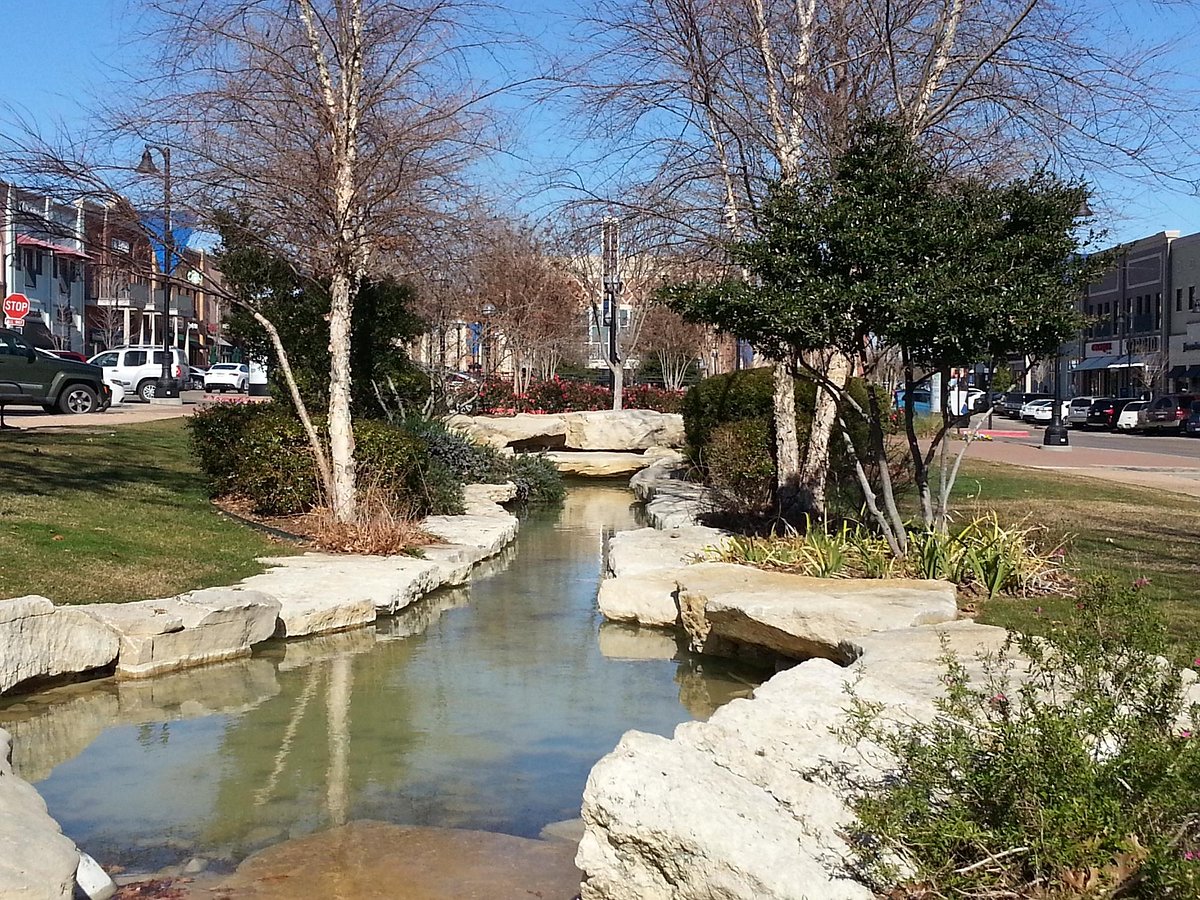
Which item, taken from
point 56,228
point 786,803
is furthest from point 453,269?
point 786,803

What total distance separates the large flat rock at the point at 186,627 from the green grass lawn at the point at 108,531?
0.63 m

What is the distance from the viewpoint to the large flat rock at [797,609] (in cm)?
795

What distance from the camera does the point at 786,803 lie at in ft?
15.0

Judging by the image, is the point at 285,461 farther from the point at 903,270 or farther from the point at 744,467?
the point at 903,270

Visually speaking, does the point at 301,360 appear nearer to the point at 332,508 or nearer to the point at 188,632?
the point at 332,508

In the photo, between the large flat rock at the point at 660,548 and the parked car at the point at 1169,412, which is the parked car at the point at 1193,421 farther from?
the large flat rock at the point at 660,548

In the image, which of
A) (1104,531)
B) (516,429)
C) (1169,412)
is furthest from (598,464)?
(1169,412)

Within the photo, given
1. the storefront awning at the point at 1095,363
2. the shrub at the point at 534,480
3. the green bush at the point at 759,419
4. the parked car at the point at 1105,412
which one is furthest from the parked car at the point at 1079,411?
the green bush at the point at 759,419

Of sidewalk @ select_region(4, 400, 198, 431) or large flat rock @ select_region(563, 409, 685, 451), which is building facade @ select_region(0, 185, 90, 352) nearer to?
sidewalk @ select_region(4, 400, 198, 431)

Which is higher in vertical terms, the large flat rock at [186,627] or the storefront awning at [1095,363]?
the storefront awning at [1095,363]

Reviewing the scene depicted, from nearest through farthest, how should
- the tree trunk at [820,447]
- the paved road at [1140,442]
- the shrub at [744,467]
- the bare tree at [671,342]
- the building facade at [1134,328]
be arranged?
1. the tree trunk at [820,447]
2. the shrub at [744,467]
3. the paved road at [1140,442]
4. the bare tree at [671,342]
5. the building facade at [1134,328]

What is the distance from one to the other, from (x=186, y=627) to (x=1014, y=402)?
201ft

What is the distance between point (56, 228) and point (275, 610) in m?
4.30

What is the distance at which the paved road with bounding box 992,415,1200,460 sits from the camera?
116 feet
